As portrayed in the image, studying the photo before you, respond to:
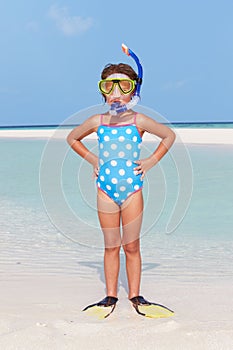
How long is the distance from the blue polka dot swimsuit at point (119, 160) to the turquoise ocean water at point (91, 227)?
287 millimetres

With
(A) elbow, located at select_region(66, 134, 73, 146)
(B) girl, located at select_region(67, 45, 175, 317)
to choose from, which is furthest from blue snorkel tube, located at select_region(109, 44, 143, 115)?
(A) elbow, located at select_region(66, 134, 73, 146)

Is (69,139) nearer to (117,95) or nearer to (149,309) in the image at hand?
(117,95)

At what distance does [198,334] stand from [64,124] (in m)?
1.51

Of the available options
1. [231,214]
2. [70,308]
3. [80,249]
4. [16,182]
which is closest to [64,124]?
[70,308]

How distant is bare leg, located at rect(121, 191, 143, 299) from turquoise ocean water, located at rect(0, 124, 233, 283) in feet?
0.64

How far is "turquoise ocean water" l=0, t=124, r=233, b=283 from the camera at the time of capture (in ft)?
12.0

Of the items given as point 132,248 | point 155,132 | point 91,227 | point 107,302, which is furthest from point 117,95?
point 91,227

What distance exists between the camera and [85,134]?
3.46 metres

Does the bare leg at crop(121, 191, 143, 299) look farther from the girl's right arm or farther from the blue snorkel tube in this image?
the blue snorkel tube

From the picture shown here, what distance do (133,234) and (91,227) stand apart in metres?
2.77

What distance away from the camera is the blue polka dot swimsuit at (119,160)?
3.32 meters

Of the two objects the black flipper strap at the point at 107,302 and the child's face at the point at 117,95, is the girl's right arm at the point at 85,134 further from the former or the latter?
the black flipper strap at the point at 107,302

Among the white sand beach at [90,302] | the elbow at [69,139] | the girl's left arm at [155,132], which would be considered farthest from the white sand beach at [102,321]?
the elbow at [69,139]

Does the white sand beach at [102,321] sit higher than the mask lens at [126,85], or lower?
lower
